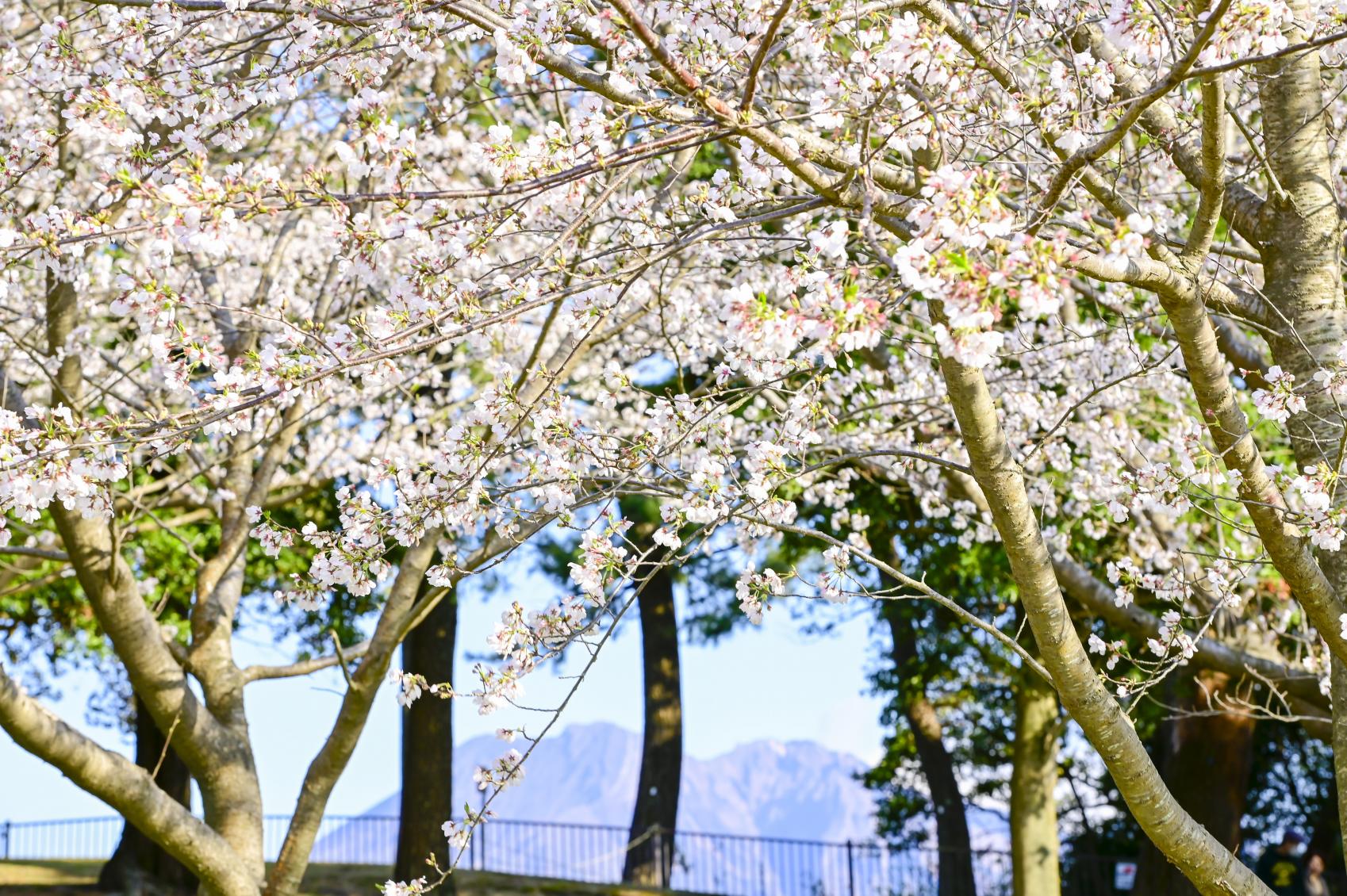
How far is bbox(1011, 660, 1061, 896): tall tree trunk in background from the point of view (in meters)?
10.1

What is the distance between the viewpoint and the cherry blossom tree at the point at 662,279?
121 inches

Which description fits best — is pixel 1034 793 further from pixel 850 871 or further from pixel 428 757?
pixel 428 757

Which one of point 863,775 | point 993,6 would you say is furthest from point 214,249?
point 863,775

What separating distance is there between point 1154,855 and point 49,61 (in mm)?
9700

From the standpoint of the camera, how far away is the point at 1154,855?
10055 millimetres

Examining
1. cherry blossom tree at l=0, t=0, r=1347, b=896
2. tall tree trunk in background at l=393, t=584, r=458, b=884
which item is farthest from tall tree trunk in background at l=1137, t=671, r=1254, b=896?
tall tree trunk in background at l=393, t=584, r=458, b=884

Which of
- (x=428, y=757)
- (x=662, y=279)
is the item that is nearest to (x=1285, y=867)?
(x=428, y=757)

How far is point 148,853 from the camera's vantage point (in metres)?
11.3

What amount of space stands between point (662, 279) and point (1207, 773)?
7.61 metres

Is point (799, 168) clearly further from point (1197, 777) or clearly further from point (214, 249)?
point (1197, 777)

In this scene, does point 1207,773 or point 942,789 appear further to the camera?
point 942,789

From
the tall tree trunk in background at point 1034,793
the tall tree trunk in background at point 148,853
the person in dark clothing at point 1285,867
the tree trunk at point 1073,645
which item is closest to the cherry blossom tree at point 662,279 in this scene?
the tree trunk at point 1073,645

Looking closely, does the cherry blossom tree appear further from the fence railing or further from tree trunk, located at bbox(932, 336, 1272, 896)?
the fence railing

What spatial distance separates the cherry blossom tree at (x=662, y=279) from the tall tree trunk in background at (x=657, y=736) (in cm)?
758
